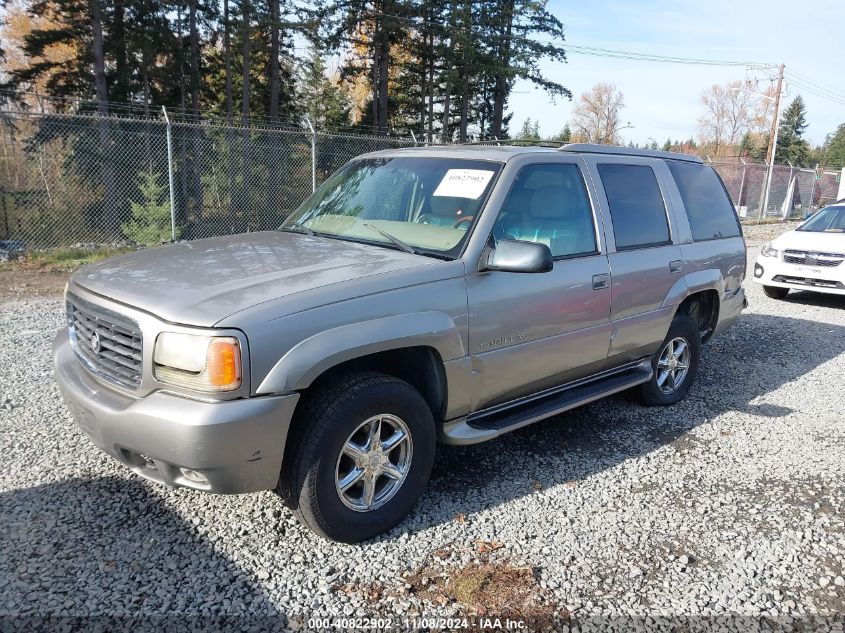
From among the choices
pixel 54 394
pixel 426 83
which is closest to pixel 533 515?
pixel 54 394

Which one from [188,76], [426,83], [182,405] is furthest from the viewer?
[426,83]

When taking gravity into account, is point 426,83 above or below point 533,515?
above

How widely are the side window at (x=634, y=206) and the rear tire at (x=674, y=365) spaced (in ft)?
2.60

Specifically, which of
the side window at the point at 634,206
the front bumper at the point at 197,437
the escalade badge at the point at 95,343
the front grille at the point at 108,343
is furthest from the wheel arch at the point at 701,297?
the escalade badge at the point at 95,343

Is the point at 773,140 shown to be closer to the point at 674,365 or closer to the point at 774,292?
the point at 774,292

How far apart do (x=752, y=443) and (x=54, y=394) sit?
523cm

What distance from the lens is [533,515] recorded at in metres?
3.44

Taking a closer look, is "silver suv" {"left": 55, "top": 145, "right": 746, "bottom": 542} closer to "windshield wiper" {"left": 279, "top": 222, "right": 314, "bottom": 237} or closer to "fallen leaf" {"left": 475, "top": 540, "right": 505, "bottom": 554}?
"windshield wiper" {"left": 279, "top": 222, "right": 314, "bottom": 237}

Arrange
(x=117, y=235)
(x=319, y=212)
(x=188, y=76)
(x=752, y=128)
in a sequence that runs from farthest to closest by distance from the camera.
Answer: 1. (x=752, y=128)
2. (x=188, y=76)
3. (x=117, y=235)
4. (x=319, y=212)

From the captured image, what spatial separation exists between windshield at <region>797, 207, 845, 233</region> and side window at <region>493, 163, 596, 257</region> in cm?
788

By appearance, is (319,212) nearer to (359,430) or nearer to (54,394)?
(359,430)

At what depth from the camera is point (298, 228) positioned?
427 centimetres

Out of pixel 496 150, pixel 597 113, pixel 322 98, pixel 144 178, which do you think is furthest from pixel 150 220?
Result: pixel 597 113

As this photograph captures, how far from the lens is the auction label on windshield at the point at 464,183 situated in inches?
145
